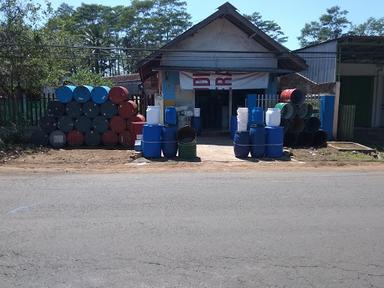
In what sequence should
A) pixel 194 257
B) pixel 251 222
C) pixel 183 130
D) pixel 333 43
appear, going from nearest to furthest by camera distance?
1. pixel 194 257
2. pixel 251 222
3. pixel 183 130
4. pixel 333 43

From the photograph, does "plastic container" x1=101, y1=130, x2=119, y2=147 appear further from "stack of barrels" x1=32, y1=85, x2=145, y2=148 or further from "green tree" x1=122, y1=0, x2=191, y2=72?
"green tree" x1=122, y1=0, x2=191, y2=72

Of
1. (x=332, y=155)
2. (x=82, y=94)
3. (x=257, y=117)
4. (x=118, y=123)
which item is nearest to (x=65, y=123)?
(x=82, y=94)

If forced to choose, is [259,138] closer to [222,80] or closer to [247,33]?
[222,80]

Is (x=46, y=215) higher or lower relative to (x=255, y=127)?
lower

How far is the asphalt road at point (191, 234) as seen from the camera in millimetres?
4418

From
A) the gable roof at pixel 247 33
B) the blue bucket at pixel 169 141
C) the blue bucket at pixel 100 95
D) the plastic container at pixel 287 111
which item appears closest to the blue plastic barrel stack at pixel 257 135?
the plastic container at pixel 287 111

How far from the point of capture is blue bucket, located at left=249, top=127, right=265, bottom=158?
45.2ft

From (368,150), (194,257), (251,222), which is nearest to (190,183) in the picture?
(251,222)

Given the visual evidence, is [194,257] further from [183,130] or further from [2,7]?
[2,7]

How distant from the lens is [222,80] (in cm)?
2019

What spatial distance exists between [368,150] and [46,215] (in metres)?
12.1

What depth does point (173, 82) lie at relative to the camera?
20531 millimetres

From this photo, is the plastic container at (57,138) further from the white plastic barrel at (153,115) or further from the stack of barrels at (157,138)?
the white plastic barrel at (153,115)

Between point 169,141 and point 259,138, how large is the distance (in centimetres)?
270
